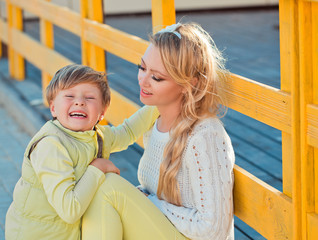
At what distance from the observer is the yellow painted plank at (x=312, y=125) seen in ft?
5.48

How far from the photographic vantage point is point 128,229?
80.5 inches

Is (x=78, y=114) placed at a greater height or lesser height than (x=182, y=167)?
greater

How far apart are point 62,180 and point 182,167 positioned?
415mm

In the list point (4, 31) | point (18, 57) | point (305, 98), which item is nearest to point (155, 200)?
point (305, 98)

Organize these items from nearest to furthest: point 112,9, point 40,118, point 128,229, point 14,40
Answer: point 128,229 → point 40,118 → point 14,40 → point 112,9

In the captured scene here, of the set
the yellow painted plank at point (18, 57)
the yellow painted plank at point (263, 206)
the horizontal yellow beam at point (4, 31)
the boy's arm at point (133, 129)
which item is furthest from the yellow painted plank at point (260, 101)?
the horizontal yellow beam at point (4, 31)

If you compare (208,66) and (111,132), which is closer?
(208,66)

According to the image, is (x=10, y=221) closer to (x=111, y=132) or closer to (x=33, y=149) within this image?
(x=33, y=149)

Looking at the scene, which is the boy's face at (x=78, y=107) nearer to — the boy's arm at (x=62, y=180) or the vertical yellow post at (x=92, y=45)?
the boy's arm at (x=62, y=180)

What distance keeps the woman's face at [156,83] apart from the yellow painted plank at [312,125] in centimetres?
56

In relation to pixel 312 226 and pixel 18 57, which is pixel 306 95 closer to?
pixel 312 226

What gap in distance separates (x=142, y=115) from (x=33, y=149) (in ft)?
1.80

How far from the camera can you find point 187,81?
205 cm

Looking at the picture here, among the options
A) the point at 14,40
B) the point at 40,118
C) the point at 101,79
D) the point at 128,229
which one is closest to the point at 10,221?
the point at 128,229
